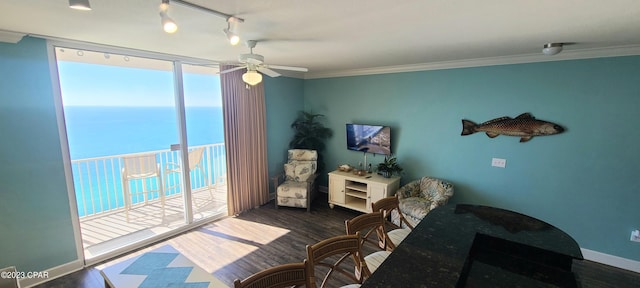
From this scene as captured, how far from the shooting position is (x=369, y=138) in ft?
15.0

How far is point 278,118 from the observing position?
196 inches

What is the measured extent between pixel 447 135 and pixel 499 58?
3.77ft

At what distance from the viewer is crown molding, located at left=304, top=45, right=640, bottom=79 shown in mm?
2744

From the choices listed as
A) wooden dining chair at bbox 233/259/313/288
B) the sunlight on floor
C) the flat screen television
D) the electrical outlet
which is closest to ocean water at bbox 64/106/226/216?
the sunlight on floor

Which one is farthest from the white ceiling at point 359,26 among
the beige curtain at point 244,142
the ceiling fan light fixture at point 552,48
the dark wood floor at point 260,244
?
the dark wood floor at point 260,244

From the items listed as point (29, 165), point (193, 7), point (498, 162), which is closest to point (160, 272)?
point (29, 165)

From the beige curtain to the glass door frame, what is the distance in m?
0.45

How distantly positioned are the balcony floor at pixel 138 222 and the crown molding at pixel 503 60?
317 centimetres

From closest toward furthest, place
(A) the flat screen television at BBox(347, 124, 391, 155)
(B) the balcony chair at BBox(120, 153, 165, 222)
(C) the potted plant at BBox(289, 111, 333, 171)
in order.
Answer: (B) the balcony chair at BBox(120, 153, 165, 222) < (A) the flat screen television at BBox(347, 124, 391, 155) < (C) the potted plant at BBox(289, 111, 333, 171)

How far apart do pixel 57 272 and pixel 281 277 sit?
2854mm

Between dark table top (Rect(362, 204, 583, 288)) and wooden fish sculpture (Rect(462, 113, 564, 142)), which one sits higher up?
wooden fish sculpture (Rect(462, 113, 564, 142))

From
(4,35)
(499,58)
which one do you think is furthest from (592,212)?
(4,35)

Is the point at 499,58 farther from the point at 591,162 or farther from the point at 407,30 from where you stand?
the point at 407,30

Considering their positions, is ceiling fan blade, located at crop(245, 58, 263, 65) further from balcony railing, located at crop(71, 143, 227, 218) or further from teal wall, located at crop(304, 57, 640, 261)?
teal wall, located at crop(304, 57, 640, 261)
